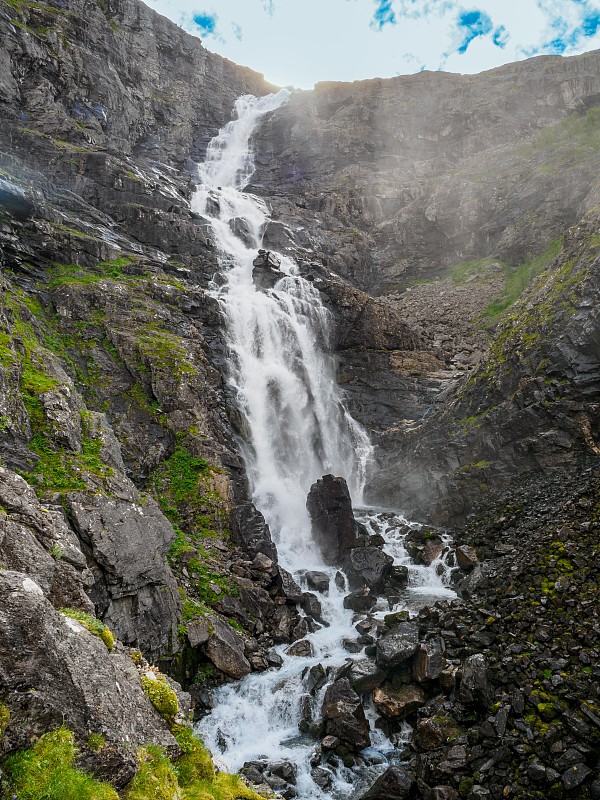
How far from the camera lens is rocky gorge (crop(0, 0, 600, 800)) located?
946 centimetres

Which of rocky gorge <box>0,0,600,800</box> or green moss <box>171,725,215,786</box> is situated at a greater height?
rocky gorge <box>0,0,600,800</box>

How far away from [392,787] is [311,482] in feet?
63.1

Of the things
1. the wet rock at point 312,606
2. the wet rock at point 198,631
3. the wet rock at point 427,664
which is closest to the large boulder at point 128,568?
the wet rock at point 198,631

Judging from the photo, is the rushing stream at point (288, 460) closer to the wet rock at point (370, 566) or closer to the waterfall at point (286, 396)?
the waterfall at point (286, 396)

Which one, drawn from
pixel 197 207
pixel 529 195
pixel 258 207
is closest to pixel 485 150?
pixel 529 195

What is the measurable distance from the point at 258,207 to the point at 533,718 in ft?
181

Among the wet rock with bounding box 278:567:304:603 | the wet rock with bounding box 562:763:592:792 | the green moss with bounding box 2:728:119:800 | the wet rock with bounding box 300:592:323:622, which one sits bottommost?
the wet rock with bounding box 562:763:592:792

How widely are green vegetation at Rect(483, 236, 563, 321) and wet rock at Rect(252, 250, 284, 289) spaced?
21.4 m

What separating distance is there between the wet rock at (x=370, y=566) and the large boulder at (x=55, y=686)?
1526 cm

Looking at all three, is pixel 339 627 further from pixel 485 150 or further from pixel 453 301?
pixel 485 150

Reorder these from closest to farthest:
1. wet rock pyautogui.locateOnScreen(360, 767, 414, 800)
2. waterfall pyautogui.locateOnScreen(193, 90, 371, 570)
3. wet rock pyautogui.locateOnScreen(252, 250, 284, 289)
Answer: wet rock pyautogui.locateOnScreen(360, 767, 414, 800) → waterfall pyautogui.locateOnScreen(193, 90, 371, 570) → wet rock pyautogui.locateOnScreen(252, 250, 284, 289)

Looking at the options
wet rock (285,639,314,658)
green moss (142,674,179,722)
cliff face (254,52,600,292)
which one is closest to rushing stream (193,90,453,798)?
wet rock (285,639,314,658)

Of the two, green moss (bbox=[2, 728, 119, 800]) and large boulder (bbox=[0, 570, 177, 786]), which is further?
large boulder (bbox=[0, 570, 177, 786])

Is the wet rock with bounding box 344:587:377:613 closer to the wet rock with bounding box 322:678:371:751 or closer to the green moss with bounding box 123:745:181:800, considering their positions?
the wet rock with bounding box 322:678:371:751
